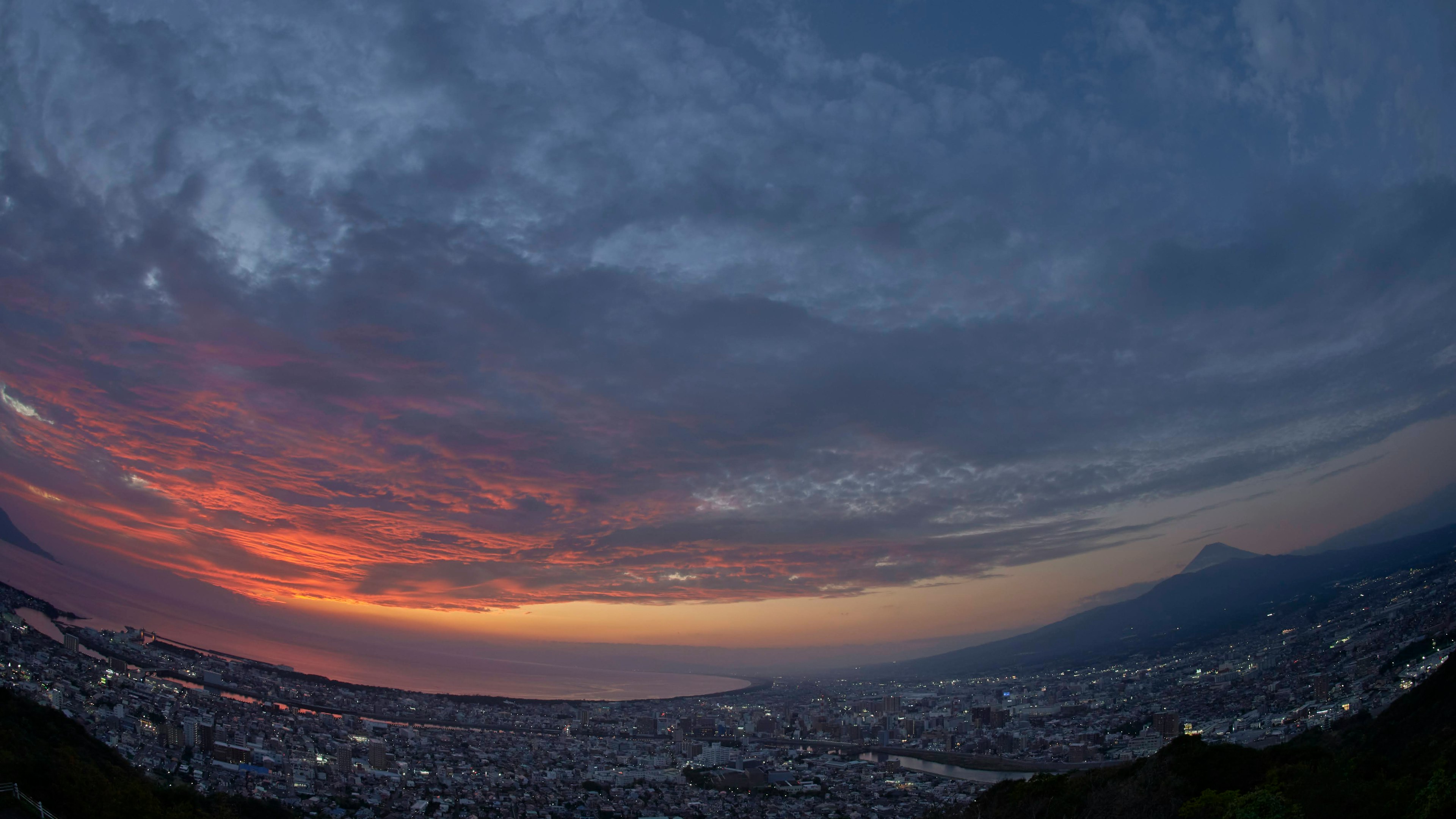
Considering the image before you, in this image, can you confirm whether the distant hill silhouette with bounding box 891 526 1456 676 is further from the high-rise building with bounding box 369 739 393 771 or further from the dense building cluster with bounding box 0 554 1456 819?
the high-rise building with bounding box 369 739 393 771

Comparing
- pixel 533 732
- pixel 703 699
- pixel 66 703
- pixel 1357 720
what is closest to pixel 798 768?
pixel 533 732

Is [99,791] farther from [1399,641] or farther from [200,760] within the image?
[1399,641]

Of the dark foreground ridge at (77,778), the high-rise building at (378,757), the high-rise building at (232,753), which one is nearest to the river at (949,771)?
the high-rise building at (378,757)

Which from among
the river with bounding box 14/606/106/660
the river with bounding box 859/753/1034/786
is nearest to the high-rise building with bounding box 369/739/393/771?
the river with bounding box 14/606/106/660

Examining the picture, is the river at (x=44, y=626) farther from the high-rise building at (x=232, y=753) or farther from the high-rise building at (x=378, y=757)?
the high-rise building at (x=378, y=757)

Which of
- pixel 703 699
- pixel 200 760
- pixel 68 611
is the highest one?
pixel 68 611
